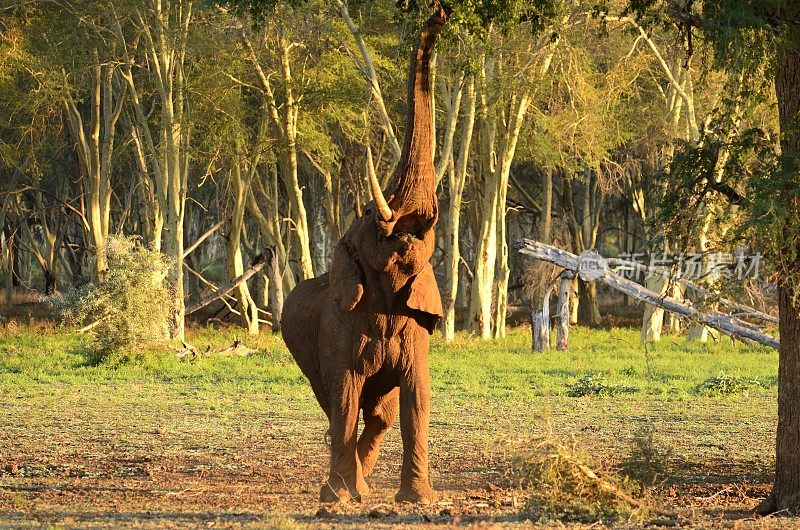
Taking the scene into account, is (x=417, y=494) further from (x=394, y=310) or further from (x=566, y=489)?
(x=394, y=310)

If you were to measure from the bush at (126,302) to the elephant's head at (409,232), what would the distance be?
15229 mm

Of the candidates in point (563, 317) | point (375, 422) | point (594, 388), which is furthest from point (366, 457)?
point (563, 317)

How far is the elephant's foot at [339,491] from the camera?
11.2 metres

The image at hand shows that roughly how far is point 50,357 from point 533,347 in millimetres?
10041

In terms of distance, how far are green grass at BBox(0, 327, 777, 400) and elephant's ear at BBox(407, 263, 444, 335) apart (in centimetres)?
986

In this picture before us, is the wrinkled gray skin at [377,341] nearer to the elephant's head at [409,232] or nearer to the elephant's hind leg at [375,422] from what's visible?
the elephant's head at [409,232]

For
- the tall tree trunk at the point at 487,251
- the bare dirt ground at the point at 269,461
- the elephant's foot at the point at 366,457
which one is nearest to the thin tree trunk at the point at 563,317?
the tall tree trunk at the point at 487,251

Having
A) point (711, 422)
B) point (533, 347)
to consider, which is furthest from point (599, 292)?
point (711, 422)

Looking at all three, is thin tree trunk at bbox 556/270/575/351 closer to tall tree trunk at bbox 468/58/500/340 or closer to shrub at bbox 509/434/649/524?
tall tree trunk at bbox 468/58/500/340

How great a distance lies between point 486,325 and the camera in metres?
35.5

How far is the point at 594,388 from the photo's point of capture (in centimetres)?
2167

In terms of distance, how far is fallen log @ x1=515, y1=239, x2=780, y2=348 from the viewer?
2406cm

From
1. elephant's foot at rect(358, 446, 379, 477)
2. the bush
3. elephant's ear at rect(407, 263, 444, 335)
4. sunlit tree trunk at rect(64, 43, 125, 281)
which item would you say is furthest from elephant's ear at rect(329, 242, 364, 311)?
sunlit tree trunk at rect(64, 43, 125, 281)

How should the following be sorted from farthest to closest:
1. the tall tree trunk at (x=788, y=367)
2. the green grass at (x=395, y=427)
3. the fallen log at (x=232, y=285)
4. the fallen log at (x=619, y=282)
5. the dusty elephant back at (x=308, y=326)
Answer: the fallen log at (x=232, y=285) → the fallen log at (x=619, y=282) → the green grass at (x=395, y=427) → the dusty elephant back at (x=308, y=326) → the tall tree trunk at (x=788, y=367)
